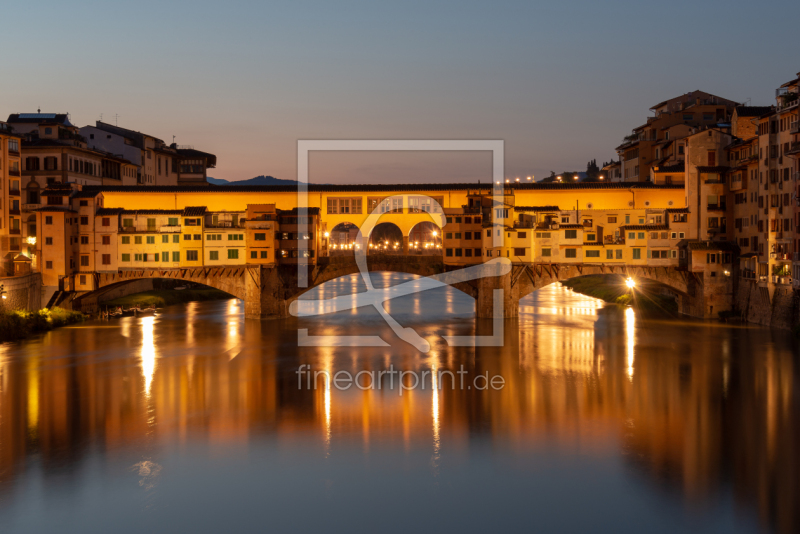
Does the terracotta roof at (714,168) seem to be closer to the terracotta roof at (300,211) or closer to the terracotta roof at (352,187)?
the terracotta roof at (352,187)

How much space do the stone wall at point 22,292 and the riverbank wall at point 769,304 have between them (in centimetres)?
5081

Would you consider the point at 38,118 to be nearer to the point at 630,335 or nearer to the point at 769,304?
the point at 630,335

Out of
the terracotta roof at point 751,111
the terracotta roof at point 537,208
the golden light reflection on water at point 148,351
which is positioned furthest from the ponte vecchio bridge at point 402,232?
the terracotta roof at point 751,111

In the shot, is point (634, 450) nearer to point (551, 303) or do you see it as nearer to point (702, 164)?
point (702, 164)

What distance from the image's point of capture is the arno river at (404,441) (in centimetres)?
1933

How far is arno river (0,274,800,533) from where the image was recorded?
761 inches

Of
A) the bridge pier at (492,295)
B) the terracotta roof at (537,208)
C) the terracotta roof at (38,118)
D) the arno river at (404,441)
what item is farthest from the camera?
the terracotta roof at (38,118)

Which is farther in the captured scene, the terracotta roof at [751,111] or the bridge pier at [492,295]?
the terracotta roof at [751,111]

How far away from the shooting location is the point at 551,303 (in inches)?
2768

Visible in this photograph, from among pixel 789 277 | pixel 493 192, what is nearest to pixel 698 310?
pixel 789 277

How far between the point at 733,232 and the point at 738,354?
16.5m

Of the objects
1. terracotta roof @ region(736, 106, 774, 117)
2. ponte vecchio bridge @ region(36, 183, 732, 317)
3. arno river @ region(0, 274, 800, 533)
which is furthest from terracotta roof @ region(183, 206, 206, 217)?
terracotta roof @ region(736, 106, 774, 117)

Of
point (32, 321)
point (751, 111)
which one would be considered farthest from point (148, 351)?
point (751, 111)

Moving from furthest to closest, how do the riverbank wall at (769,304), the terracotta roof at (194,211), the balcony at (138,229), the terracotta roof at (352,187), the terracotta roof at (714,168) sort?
1. the terracotta roof at (352,187)
2. the terracotta roof at (194,211)
3. the balcony at (138,229)
4. the terracotta roof at (714,168)
5. the riverbank wall at (769,304)
